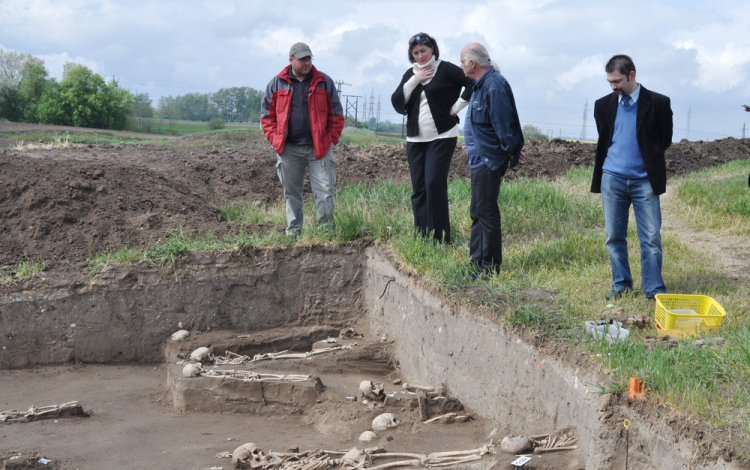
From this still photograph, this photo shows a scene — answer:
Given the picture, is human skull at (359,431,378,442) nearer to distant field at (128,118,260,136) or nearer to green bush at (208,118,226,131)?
distant field at (128,118,260,136)

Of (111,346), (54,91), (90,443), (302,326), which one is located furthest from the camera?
(54,91)

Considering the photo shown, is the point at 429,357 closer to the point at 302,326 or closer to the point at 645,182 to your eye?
the point at 302,326

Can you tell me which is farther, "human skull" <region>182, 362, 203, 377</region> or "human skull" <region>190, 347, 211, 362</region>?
"human skull" <region>190, 347, 211, 362</region>

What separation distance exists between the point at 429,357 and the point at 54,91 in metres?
31.1

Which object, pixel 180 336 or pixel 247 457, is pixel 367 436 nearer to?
pixel 247 457

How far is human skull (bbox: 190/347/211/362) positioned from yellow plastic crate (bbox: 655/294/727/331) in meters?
3.92

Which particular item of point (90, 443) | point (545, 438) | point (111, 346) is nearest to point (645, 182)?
point (545, 438)

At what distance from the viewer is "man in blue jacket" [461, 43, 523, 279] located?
550 cm

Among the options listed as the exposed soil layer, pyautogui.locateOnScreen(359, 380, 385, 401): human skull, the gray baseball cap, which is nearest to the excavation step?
pyautogui.locateOnScreen(359, 380, 385, 401): human skull

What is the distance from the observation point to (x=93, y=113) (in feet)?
106

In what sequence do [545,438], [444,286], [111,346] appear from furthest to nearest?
[111,346] → [444,286] → [545,438]

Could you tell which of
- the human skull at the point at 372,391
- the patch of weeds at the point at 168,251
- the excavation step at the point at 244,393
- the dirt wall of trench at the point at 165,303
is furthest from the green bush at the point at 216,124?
the human skull at the point at 372,391

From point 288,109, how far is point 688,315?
13.4 ft

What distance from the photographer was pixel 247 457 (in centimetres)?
459
